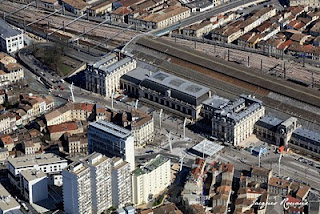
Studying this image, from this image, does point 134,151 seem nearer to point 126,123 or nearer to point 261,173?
point 126,123

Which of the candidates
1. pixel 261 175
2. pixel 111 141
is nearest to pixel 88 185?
pixel 111 141

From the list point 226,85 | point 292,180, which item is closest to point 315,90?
point 226,85

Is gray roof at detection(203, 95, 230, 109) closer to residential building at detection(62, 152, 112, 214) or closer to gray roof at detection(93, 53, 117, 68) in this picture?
gray roof at detection(93, 53, 117, 68)

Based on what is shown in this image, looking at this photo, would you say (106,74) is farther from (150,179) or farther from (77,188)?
(77,188)

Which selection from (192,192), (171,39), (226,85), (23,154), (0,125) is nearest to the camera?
(192,192)

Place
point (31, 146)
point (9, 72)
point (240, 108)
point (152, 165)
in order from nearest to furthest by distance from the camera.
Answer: point (152, 165) < point (31, 146) < point (240, 108) < point (9, 72)

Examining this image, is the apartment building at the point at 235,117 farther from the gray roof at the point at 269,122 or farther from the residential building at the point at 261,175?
the residential building at the point at 261,175

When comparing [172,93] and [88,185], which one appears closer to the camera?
[88,185]
